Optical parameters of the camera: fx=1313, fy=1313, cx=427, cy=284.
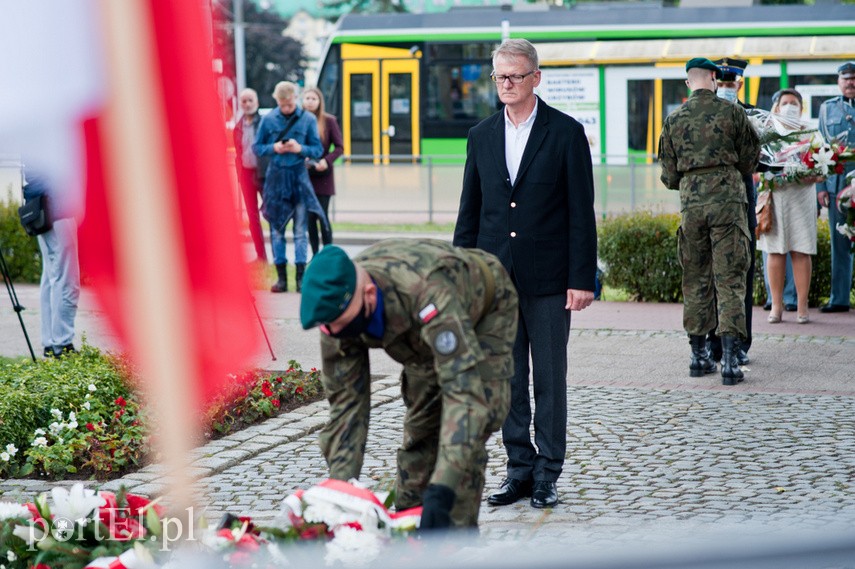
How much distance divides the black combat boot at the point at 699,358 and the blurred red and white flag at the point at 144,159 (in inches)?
243

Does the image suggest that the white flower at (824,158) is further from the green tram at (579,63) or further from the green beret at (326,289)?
the green tram at (579,63)

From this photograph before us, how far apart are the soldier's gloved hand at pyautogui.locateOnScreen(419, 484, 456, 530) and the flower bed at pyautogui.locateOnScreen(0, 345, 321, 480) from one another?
255 cm

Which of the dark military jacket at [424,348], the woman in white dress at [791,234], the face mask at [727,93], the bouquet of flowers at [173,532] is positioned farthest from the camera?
the woman in white dress at [791,234]

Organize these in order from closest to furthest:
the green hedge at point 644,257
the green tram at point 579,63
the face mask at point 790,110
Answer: the face mask at point 790,110
the green hedge at point 644,257
the green tram at point 579,63

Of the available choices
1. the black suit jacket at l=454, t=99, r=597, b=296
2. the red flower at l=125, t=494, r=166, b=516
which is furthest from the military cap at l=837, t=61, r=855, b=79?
the red flower at l=125, t=494, r=166, b=516

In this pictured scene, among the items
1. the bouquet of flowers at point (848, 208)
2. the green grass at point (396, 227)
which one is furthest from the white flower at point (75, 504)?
the green grass at point (396, 227)

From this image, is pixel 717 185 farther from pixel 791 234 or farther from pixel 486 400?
pixel 486 400

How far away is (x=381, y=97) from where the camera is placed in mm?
26812

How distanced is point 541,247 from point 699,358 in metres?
3.50

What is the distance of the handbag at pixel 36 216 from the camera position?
919 cm

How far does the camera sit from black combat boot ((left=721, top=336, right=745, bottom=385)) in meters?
8.71

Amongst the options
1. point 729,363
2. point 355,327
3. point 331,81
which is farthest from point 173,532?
point 331,81

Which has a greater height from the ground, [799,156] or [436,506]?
[799,156]

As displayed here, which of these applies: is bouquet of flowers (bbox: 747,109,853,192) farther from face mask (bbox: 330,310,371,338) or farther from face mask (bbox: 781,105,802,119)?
face mask (bbox: 330,310,371,338)
